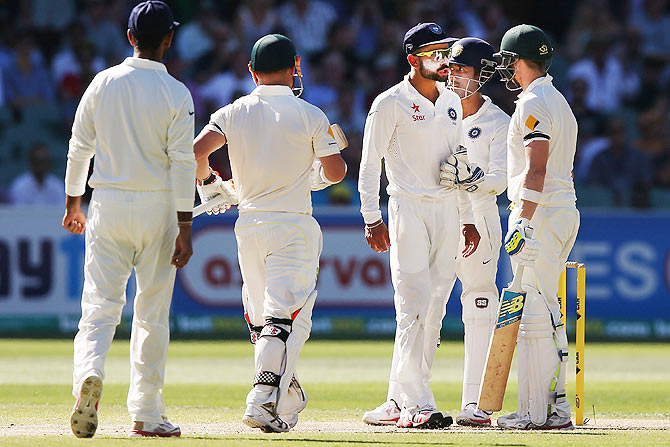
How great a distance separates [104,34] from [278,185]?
1171 centimetres

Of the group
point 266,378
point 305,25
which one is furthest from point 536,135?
point 305,25

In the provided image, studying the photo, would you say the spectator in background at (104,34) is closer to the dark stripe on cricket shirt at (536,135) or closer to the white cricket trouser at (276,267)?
the white cricket trouser at (276,267)

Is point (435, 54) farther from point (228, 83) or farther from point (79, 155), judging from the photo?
point (228, 83)

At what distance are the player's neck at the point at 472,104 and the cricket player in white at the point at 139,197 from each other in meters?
2.16

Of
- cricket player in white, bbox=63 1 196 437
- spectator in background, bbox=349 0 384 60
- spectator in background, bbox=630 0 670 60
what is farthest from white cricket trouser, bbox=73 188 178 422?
spectator in background, bbox=630 0 670 60

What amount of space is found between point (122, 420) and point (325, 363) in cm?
473

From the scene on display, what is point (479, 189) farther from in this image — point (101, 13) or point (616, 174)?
point (101, 13)

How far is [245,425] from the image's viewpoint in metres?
7.26

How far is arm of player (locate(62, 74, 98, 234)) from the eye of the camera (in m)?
6.42

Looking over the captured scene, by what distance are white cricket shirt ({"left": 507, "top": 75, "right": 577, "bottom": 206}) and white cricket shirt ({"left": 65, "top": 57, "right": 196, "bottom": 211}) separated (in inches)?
80.0

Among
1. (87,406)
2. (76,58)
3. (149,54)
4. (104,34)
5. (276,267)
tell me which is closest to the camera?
(87,406)

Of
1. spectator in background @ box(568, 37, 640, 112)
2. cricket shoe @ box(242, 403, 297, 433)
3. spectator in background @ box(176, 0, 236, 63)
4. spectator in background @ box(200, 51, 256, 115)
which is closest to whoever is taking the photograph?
cricket shoe @ box(242, 403, 297, 433)

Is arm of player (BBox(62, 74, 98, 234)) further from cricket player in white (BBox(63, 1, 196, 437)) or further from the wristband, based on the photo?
the wristband

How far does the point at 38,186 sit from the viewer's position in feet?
49.6
